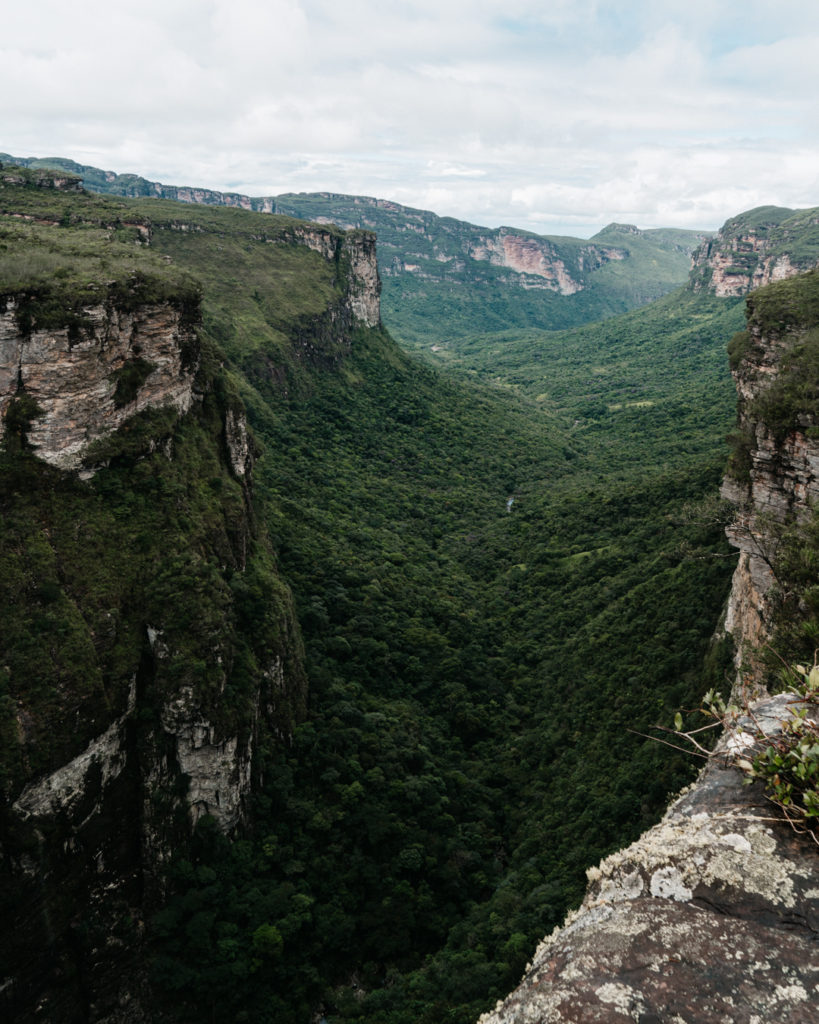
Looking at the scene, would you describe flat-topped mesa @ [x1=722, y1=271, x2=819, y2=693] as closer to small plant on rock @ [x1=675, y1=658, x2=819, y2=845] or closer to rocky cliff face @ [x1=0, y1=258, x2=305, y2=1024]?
small plant on rock @ [x1=675, y1=658, x2=819, y2=845]

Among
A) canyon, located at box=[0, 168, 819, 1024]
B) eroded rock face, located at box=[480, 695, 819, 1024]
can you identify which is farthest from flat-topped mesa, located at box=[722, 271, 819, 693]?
eroded rock face, located at box=[480, 695, 819, 1024]

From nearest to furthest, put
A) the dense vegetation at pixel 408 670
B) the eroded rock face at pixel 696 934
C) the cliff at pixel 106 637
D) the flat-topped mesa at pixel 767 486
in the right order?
the eroded rock face at pixel 696 934
the flat-topped mesa at pixel 767 486
the cliff at pixel 106 637
the dense vegetation at pixel 408 670

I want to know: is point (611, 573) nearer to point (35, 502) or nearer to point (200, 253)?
point (35, 502)

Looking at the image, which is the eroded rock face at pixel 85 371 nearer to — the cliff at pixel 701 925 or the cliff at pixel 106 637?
the cliff at pixel 106 637

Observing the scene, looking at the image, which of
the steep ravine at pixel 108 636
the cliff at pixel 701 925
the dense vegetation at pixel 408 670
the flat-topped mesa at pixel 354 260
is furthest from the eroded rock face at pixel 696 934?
the flat-topped mesa at pixel 354 260

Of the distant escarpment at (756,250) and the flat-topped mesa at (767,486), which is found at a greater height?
the distant escarpment at (756,250)

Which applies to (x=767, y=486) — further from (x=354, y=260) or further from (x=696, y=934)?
(x=354, y=260)
